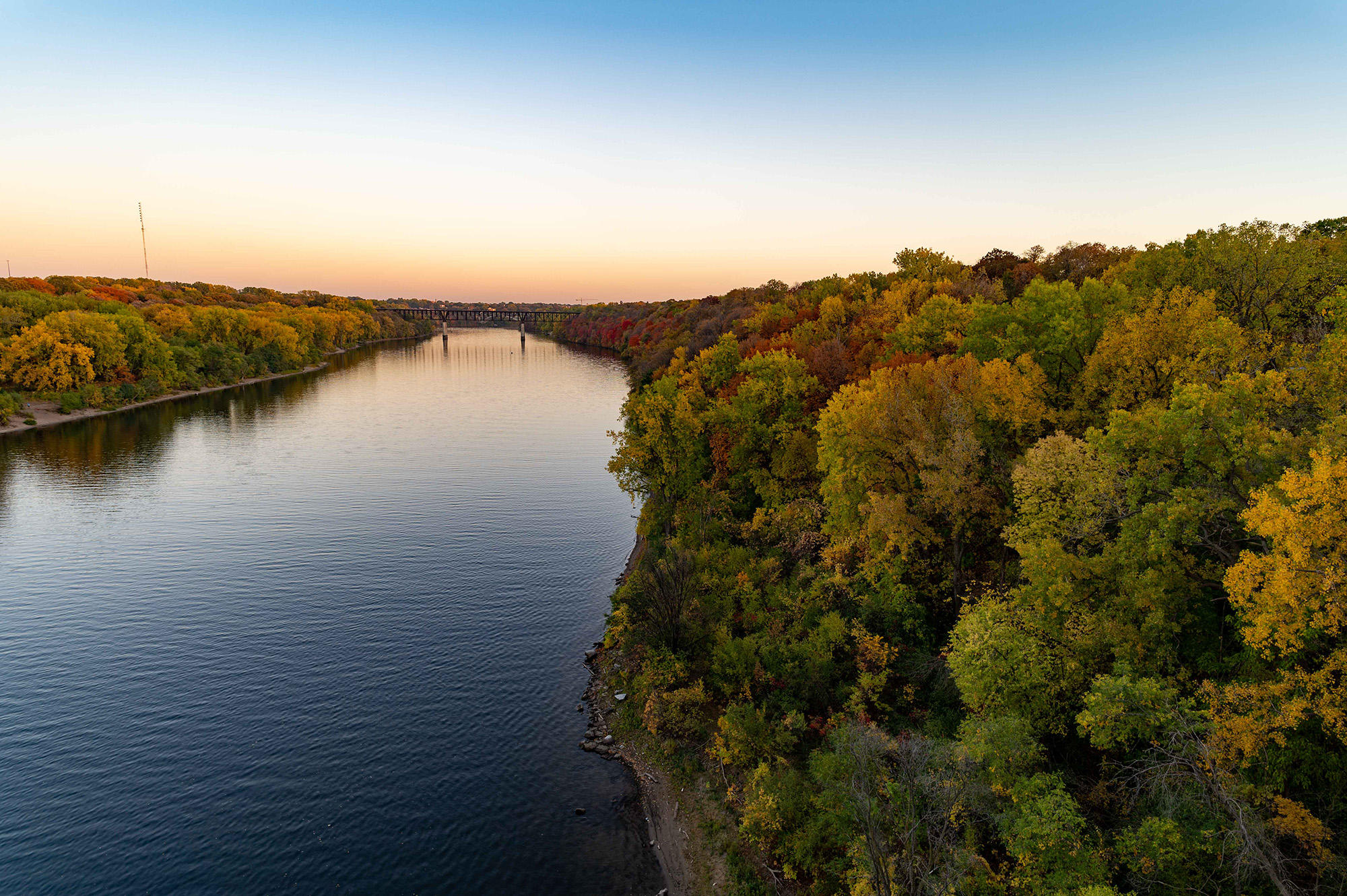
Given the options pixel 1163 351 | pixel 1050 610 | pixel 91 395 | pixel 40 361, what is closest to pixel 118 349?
pixel 40 361

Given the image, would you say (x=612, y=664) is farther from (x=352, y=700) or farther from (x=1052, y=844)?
(x=1052, y=844)

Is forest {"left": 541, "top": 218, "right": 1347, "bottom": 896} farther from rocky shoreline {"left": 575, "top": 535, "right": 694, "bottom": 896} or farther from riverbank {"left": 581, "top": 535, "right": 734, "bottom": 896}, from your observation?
rocky shoreline {"left": 575, "top": 535, "right": 694, "bottom": 896}

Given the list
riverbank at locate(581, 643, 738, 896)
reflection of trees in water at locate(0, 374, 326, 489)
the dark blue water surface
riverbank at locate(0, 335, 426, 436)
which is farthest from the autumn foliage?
riverbank at locate(581, 643, 738, 896)

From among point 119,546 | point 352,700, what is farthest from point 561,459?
point 352,700

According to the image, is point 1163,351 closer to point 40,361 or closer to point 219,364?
point 40,361

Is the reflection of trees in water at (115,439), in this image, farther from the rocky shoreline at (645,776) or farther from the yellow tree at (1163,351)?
the yellow tree at (1163,351)
